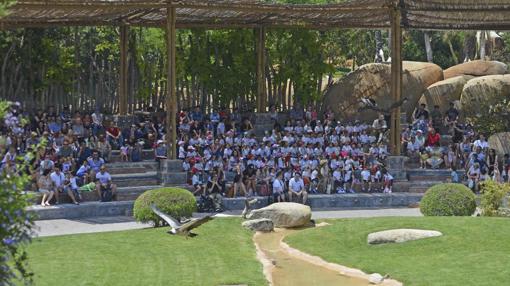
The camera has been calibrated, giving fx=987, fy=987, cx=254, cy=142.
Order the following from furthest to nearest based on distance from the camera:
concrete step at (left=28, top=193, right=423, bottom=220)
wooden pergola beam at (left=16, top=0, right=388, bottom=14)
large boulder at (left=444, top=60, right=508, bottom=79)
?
large boulder at (left=444, top=60, right=508, bottom=79) → wooden pergola beam at (left=16, top=0, right=388, bottom=14) → concrete step at (left=28, top=193, right=423, bottom=220)

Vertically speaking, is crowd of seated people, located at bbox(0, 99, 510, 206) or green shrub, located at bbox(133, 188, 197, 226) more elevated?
crowd of seated people, located at bbox(0, 99, 510, 206)

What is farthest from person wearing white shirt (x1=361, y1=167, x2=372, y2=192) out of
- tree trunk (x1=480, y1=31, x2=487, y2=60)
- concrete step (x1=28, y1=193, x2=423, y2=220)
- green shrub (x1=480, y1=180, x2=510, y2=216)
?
tree trunk (x1=480, y1=31, x2=487, y2=60)

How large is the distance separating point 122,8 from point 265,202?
23.7 ft

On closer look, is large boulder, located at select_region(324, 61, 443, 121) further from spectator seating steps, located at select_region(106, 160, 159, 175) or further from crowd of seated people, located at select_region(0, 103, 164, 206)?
spectator seating steps, located at select_region(106, 160, 159, 175)

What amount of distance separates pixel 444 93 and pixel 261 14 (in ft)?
35.1

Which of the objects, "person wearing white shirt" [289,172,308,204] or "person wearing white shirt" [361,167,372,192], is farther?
"person wearing white shirt" [361,167,372,192]

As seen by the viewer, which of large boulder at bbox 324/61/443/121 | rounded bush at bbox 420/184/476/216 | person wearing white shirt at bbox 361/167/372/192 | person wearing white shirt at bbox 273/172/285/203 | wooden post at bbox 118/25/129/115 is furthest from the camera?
large boulder at bbox 324/61/443/121

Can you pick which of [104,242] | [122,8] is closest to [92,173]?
[122,8]

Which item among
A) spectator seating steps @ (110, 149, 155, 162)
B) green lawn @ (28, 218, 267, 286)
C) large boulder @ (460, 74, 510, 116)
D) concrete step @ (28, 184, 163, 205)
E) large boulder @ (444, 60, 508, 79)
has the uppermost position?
large boulder @ (444, 60, 508, 79)

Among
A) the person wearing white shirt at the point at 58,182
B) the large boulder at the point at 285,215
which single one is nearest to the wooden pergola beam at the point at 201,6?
the person wearing white shirt at the point at 58,182

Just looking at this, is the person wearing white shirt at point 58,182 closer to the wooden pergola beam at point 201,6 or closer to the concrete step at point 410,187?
the wooden pergola beam at point 201,6

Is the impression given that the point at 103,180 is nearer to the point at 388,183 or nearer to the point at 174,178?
the point at 174,178

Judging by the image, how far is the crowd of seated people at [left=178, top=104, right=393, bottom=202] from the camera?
30.3 m

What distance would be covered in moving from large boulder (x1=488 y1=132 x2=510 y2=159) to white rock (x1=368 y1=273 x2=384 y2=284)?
668 inches
